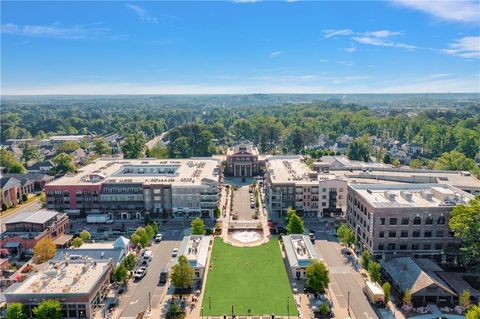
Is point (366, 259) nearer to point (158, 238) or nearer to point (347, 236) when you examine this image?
point (347, 236)

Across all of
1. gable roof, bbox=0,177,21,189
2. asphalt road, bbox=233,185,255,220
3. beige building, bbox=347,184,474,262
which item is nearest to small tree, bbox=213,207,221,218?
asphalt road, bbox=233,185,255,220

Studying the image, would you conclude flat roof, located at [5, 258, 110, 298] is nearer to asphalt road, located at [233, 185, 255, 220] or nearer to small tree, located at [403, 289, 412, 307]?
asphalt road, located at [233, 185, 255, 220]

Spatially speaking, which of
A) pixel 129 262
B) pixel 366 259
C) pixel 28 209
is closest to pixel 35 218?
pixel 129 262

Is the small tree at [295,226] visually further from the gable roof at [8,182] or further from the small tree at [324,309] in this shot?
the gable roof at [8,182]

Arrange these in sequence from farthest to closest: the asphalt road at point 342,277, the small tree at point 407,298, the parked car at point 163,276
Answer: the parked car at point 163,276 → the asphalt road at point 342,277 → the small tree at point 407,298

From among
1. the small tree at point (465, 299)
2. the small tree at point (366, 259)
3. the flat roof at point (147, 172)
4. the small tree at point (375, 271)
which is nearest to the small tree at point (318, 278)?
the small tree at point (375, 271)

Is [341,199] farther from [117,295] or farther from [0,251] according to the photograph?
[0,251]

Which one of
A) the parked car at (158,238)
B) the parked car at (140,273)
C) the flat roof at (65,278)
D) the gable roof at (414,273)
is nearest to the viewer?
the flat roof at (65,278)

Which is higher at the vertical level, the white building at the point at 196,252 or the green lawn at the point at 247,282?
the white building at the point at 196,252

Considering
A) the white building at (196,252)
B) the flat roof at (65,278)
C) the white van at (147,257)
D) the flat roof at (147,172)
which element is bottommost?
the white van at (147,257)
